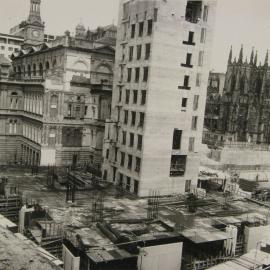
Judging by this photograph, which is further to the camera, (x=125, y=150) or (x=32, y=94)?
(x=32, y=94)

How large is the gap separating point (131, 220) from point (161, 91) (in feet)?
65.7

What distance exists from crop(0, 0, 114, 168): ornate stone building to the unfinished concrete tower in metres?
12.5

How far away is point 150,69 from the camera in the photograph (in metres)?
53.8

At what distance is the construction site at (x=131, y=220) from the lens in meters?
33.2

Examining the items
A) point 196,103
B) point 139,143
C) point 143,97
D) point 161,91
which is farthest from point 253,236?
point 143,97

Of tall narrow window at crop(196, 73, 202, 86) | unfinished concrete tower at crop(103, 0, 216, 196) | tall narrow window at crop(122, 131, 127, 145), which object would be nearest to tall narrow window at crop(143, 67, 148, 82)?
unfinished concrete tower at crop(103, 0, 216, 196)

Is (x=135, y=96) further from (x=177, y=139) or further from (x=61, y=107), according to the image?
(x=61, y=107)

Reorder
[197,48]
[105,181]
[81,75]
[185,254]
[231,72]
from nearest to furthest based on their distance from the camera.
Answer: [185,254], [197,48], [105,181], [81,75], [231,72]

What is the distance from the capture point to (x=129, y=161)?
2296 inches

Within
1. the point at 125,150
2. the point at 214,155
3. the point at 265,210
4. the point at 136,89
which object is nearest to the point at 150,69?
the point at 136,89

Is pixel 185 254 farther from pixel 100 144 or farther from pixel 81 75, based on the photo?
pixel 81 75

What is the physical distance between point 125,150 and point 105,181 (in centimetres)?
660

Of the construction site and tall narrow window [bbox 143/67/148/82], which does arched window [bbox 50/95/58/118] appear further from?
tall narrow window [bbox 143/67/148/82]

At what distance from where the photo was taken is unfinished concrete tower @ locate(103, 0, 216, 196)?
2140 inches
